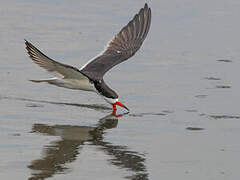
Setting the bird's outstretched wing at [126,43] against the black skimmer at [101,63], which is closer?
the black skimmer at [101,63]

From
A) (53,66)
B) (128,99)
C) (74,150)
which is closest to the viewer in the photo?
(74,150)

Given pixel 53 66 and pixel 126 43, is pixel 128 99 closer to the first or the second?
pixel 53 66

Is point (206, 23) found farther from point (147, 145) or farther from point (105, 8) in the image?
point (147, 145)

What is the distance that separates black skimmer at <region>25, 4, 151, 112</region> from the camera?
845 centimetres

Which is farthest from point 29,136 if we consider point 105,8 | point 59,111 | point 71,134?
point 105,8

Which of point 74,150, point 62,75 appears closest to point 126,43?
point 62,75

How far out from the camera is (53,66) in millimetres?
8523

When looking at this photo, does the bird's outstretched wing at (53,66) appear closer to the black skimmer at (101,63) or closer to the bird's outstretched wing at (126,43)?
the black skimmer at (101,63)

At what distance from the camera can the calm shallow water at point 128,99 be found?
6.94m

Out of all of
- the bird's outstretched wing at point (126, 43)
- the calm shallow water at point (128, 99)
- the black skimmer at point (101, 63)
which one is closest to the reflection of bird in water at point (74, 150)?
the calm shallow water at point (128, 99)

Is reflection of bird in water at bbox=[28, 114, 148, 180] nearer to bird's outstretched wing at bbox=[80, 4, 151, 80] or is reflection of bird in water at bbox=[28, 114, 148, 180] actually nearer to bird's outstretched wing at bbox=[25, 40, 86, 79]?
bird's outstretched wing at bbox=[25, 40, 86, 79]

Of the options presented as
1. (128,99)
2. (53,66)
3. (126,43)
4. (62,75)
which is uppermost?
(126,43)

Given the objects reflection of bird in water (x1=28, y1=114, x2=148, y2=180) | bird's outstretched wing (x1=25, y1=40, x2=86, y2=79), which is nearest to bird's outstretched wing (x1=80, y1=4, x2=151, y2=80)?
bird's outstretched wing (x1=25, y1=40, x2=86, y2=79)

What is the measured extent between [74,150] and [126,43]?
Result: 3.84m
